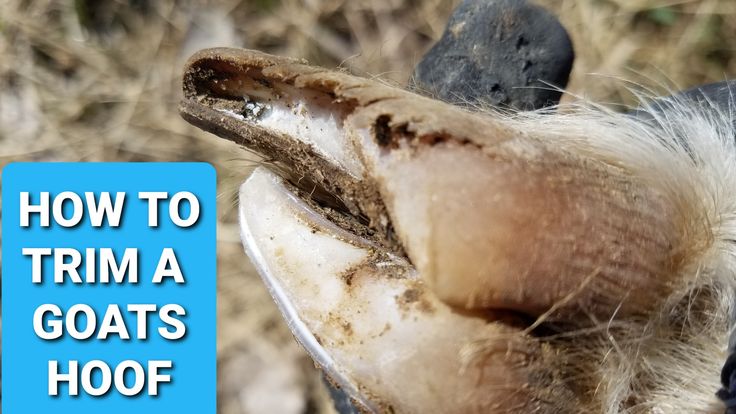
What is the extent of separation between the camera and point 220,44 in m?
1.59

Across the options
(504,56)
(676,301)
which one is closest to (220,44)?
(504,56)

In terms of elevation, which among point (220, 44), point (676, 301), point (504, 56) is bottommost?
point (676, 301)

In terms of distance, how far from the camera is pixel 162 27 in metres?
1.65

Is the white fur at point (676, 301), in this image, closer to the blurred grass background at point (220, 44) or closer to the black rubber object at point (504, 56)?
the black rubber object at point (504, 56)

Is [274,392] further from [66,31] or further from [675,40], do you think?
[675,40]

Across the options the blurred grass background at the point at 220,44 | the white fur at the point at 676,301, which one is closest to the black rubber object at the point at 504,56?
the white fur at the point at 676,301

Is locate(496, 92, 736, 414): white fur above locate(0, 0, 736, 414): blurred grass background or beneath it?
beneath

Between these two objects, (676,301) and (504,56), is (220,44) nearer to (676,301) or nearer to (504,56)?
(504,56)

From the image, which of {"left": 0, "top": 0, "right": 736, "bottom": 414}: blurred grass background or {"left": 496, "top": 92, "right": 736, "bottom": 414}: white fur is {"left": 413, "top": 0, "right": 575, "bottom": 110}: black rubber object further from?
{"left": 0, "top": 0, "right": 736, "bottom": 414}: blurred grass background

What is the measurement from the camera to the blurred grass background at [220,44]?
5.10 feet

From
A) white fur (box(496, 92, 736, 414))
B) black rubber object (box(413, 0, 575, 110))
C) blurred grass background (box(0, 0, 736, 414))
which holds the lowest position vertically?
white fur (box(496, 92, 736, 414))

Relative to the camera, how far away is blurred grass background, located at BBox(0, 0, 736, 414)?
1.56 meters

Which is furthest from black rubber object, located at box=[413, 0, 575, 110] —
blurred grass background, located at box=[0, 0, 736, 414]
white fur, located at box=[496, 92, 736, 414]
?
blurred grass background, located at box=[0, 0, 736, 414]

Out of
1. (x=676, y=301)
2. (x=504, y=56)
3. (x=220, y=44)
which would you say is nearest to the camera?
(x=676, y=301)
